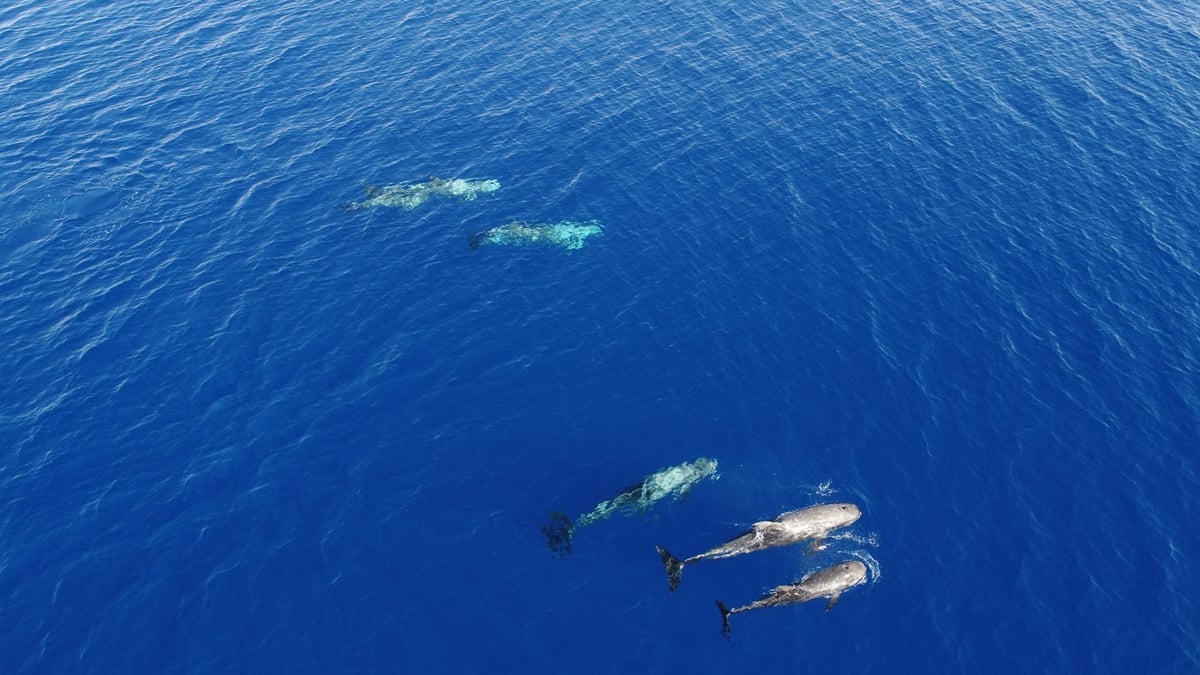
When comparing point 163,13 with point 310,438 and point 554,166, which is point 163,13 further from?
point 310,438

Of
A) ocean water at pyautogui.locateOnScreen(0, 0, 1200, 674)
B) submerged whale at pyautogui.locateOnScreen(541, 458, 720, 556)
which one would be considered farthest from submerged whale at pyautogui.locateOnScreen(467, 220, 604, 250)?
submerged whale at pyautogui.locateOnScreen(541, 458, 720, 556)

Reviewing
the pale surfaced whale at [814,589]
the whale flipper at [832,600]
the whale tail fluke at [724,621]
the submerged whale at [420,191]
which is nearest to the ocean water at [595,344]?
the whale tail fluke at [724,621]

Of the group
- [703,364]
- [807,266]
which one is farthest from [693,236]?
[703,364]

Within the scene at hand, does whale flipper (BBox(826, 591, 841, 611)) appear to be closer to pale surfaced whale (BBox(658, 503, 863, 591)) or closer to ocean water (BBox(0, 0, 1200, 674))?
ocean water (BBox(0, 0, 1200, 674))

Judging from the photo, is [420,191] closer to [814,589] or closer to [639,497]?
[639,497]

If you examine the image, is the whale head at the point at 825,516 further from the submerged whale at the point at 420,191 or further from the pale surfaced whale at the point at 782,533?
the submerged whale at the point at 420,191

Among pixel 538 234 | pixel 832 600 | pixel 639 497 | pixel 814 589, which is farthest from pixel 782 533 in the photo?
pixel 538 234
